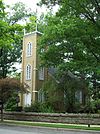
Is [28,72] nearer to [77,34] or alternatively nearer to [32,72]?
[32,72]

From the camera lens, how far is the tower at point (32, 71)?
1896 inches

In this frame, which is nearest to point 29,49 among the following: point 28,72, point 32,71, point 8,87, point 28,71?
point 28,71

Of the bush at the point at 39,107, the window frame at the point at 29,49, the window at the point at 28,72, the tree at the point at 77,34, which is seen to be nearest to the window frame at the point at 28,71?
the window at the point at 28,72

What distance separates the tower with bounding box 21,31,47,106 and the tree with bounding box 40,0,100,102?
64.1 ft

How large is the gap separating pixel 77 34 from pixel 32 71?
24.4m

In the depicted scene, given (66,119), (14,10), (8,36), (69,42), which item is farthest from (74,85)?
(14,10)

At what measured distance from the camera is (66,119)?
33375 millimetres

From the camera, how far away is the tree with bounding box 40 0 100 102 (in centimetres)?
2461

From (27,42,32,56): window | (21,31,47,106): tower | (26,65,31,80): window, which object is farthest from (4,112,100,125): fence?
(27,42,32,56): window

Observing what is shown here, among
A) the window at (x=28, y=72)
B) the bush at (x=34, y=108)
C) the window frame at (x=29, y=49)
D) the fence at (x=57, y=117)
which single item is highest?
the window frame at (x=29, y=49)

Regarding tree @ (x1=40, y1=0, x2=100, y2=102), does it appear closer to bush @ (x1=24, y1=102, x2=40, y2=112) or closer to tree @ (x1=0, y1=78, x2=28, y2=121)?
tree @ (x1=0, y1=78, x2=28, y2=121)

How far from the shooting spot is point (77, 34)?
25.1 meters

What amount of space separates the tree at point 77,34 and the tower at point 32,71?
769 inches

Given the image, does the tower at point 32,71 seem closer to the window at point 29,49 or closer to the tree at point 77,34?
the window at point 29,49
